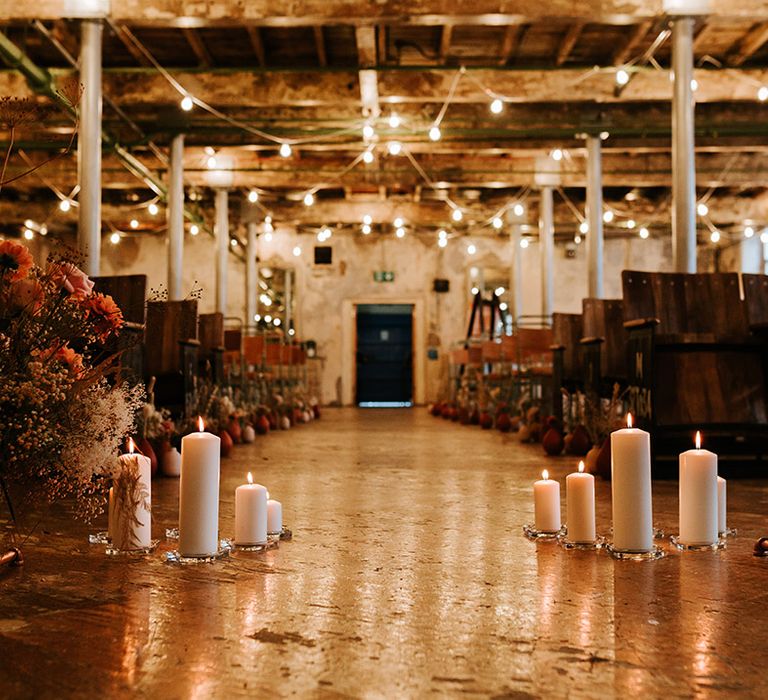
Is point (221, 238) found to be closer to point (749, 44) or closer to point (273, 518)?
point (749, 44)

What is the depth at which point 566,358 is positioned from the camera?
6.60 metres

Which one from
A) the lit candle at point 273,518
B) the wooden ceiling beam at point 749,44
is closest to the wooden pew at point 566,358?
the wooden ceiling beam at point 749,44

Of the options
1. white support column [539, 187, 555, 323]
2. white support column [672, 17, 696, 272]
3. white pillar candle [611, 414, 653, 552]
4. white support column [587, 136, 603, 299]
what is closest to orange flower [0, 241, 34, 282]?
white pillar candle [611, 414, 653, 552]

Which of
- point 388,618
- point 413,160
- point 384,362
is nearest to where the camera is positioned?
point 388,618

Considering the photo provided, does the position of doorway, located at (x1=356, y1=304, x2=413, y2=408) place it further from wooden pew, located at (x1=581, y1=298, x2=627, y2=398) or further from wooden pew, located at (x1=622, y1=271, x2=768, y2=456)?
wooden pew, located at (x1=622, y1=271, x2=768, y2=456)

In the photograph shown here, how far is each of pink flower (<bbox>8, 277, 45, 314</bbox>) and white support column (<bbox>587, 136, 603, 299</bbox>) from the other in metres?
8.26

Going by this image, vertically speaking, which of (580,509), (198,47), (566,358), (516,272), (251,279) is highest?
(198,47)

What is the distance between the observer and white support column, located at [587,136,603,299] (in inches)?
382

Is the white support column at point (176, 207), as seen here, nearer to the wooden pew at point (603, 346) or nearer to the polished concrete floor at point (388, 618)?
the wooden pew at point (603, 346)

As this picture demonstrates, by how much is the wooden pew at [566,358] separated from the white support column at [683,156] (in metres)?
0.93

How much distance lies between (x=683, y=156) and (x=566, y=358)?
68.6 inches

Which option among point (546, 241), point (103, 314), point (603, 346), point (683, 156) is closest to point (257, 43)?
point (683, 156)

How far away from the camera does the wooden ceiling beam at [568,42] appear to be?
8089 millimetres

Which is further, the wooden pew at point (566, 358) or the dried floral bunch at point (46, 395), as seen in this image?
the wooden pew at point (566, 358)
